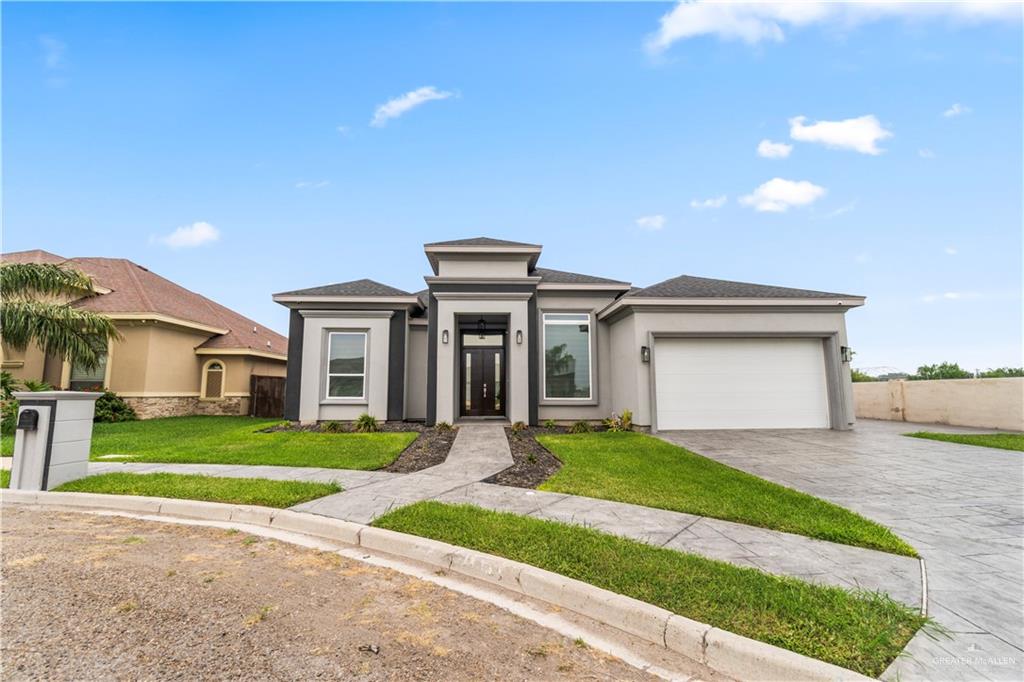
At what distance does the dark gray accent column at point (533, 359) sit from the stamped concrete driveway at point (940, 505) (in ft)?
11.5

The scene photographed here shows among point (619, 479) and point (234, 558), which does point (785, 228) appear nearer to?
point (619, 479)

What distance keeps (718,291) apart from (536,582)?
10.7 meters

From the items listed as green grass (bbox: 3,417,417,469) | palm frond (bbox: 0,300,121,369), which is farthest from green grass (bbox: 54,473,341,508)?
palm frond (bbox: 0,300,121,369)

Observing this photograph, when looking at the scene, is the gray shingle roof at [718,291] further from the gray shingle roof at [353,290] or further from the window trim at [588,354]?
the gray shingle roof at [353,290]

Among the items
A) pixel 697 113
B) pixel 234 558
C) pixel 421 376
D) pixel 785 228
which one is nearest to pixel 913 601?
pixel 234 558

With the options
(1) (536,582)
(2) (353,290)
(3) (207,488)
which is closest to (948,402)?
(1) (536,582)

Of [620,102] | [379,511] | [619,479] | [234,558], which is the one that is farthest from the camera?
[620,102]

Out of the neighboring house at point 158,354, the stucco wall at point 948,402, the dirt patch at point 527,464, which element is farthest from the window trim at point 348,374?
the stucco wall at point 948,402

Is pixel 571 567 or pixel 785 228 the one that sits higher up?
pixel 785 228

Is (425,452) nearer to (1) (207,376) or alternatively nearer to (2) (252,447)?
(2) (252,447)

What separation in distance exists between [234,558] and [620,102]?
1476 centimetres

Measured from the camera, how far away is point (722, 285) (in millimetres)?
12641

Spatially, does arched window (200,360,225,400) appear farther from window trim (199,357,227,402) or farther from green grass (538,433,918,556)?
green grass (538,433,918,556)

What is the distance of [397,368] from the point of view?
12781 millimetres
